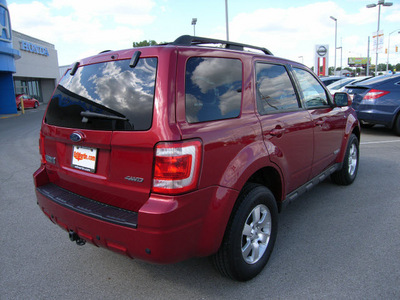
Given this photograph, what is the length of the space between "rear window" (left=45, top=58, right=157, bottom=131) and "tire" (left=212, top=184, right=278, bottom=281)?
97 cm

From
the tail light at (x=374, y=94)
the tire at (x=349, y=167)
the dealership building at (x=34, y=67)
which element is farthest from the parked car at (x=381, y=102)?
the dealership building at (x=34, y=67)

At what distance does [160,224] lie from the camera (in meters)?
1.94

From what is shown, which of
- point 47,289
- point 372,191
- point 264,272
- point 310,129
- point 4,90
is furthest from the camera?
point 4,90

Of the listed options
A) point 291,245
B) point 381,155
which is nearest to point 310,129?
point 291,245

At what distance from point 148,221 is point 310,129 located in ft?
7.14

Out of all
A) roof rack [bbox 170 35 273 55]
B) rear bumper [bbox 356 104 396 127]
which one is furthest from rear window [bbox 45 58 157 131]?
rear bumper [bbox 356 104 396 127]

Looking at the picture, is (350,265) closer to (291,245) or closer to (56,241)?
(291,245)

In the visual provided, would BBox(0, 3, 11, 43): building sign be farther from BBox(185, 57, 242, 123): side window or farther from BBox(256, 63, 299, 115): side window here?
BBox(185, 57, 242, 123): side window

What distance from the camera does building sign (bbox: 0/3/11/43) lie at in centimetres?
1881

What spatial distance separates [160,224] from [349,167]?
375 cm

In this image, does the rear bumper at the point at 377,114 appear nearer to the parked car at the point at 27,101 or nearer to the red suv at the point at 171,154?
the red suv at the point at 171,154

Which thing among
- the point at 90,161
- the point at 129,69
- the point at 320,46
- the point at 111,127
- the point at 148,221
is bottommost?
the point at 148,221

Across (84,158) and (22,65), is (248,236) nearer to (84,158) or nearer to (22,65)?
(84,158)

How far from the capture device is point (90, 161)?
2.37 m
